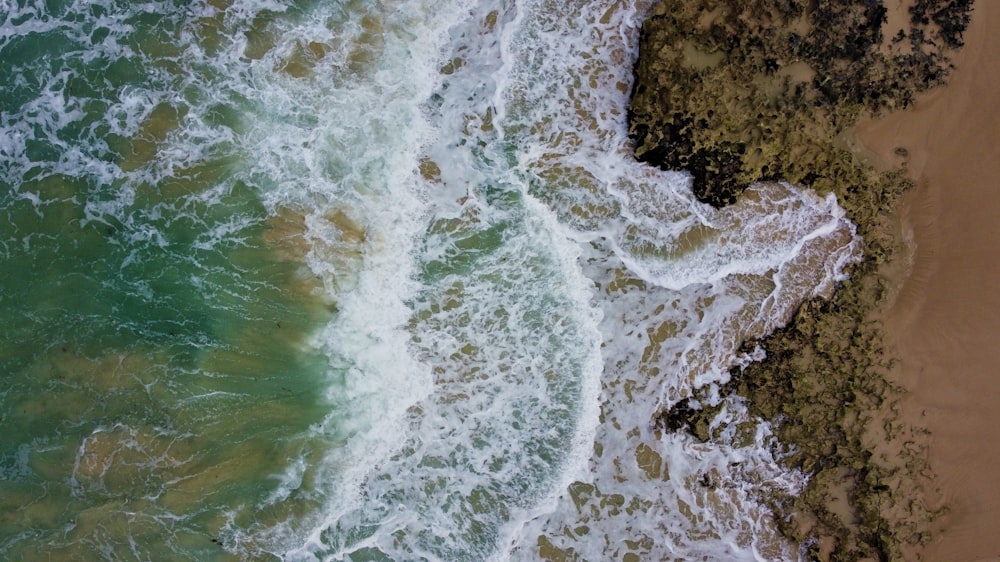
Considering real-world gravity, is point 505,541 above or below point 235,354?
below

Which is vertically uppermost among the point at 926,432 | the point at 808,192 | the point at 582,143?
the point at 582,143

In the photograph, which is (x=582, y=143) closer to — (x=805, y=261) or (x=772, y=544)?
(x=805, y=261)

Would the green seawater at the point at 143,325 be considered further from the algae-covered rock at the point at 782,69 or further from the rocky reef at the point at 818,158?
the algae-covered rock at the point at 782,69

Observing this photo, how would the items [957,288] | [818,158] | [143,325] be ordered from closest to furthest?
[957,288] < [818,158] < [143,325]

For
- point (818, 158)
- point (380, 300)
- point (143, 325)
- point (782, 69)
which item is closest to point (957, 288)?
point (818, 158)

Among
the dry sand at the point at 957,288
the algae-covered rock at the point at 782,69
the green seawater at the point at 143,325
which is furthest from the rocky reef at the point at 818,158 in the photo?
the green seawater at the point at 143,325

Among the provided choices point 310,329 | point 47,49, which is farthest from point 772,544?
point 47,49

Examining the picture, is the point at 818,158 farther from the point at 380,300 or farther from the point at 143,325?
the point at 143,325
